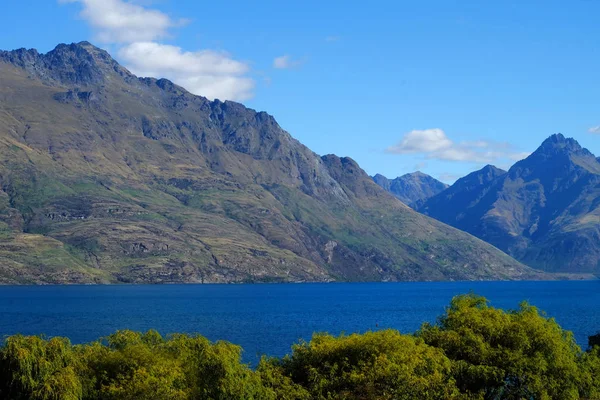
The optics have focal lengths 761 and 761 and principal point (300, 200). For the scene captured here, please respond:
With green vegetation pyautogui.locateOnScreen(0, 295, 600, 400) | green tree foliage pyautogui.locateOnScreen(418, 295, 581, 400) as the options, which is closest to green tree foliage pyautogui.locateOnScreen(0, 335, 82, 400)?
green vegetation pyautogui.locateOnScreen(0, 295, 600, 400)

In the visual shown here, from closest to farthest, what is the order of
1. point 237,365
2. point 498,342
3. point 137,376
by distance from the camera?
point 137,376 < point 237,365 < point 498,342

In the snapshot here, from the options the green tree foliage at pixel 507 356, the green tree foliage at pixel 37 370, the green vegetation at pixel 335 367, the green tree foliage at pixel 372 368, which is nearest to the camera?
the green tree foliage at pixel 37 370

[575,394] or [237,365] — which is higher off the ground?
[237,365]

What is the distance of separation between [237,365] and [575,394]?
39057 mm

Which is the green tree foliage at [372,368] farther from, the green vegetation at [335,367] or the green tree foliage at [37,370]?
the green tree foliage at [37,370]

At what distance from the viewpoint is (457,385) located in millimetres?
84562

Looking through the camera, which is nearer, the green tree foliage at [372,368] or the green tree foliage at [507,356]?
the green tree foliage at [372,368]

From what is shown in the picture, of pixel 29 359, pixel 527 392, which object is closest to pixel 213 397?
pixel 29 359

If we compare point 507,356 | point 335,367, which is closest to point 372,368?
point 335,367

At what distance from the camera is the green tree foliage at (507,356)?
83875 millimetres

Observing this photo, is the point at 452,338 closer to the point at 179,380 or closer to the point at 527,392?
the point at 527,392

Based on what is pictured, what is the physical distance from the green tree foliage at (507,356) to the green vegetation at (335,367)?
0.12 m

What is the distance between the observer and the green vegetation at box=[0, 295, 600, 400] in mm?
72500

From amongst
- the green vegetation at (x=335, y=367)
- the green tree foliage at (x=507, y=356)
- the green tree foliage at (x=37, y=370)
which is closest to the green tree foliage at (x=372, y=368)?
the green vegetation at (x=335, y=367)
